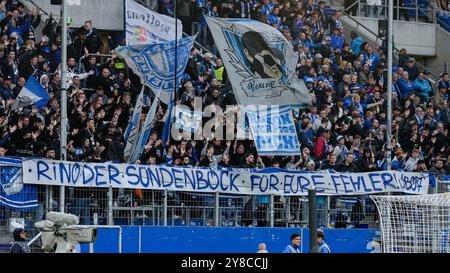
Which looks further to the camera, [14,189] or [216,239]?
[216,239]

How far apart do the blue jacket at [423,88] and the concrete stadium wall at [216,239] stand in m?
8.88

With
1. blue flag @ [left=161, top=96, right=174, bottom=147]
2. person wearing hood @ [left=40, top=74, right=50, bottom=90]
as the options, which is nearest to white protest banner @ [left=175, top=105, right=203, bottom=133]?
blue flag @ [left=161, top=96, right=174, bottom=147]

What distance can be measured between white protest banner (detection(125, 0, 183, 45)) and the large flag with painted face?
2.85 feet

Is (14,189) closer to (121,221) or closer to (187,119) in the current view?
(121,221)

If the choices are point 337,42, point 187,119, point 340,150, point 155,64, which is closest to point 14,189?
point 155,64

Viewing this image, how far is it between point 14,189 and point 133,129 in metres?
4.14

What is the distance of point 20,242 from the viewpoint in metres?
14.6

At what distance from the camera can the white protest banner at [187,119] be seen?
21078mm

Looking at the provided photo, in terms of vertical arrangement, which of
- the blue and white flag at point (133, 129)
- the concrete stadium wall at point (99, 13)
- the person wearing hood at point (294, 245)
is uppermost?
the concrete stadium wall at point (99, 13)

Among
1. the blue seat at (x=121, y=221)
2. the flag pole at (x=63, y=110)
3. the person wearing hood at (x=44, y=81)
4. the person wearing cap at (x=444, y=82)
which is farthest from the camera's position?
the person wearing cap at (x=444, y=82)

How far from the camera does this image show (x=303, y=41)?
84.4 ft

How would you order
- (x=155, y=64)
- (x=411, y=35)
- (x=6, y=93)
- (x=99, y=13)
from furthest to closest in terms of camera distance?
(x=411, y=35) → (x=99, y=13) → (x=155, y=64) → (x=6, y=93)

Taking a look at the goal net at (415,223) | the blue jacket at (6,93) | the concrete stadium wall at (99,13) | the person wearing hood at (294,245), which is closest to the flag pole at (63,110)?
the blue jacket at (6,93)

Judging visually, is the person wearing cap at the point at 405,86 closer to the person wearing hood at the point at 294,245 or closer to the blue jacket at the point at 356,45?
the blue jacket at the point at 356,45
